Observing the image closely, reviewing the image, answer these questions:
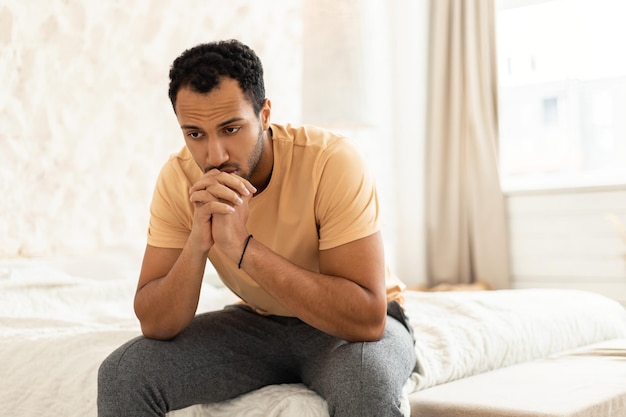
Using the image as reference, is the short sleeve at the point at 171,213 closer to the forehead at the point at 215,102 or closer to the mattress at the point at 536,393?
the forehead at the point at 215,102

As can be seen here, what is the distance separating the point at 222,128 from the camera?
1.64m

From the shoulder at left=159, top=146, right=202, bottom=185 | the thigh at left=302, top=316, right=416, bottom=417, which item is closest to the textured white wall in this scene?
the shoulder at left=159, top=146, right=202, bottom=185

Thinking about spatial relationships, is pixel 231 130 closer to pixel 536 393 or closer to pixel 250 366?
pixel 250 366

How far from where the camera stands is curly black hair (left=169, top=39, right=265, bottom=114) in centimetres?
164

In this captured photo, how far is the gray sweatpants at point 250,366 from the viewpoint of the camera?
1.45 m

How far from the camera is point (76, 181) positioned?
306 cm

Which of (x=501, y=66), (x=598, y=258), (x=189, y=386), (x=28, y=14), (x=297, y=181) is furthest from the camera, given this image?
(x=501, y=66)

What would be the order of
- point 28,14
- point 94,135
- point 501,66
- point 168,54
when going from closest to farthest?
point 28,14, point 94,135, point 168,54, point 501,66

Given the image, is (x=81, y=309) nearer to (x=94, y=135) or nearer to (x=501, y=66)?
(x=94, y=135)

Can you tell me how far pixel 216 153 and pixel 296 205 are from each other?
203 mm

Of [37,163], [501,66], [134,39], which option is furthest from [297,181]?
[501,66]

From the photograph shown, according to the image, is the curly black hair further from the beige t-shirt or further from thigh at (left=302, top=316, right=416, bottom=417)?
thigh at (left=302, top=316, right=416, bottom=417)

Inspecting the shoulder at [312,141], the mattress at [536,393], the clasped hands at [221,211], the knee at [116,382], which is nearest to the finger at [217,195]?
the clasped hands at [221,211]

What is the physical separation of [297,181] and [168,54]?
6.11ft
